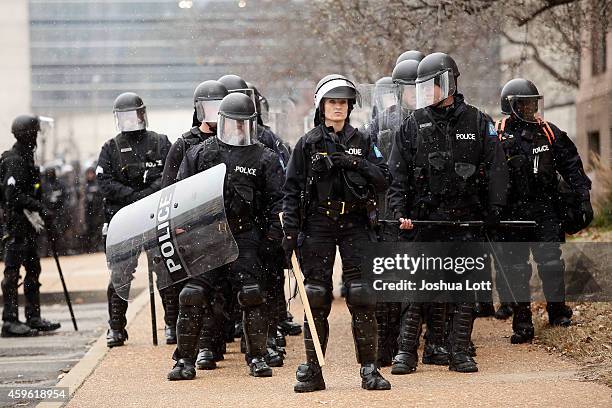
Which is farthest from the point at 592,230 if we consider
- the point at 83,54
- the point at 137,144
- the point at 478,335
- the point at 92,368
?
the point at 83,54

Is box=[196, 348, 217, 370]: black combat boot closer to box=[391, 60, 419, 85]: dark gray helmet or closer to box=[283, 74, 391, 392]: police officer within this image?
box=[283, 74, 391, 392]: police officer

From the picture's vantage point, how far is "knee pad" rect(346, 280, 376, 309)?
8.48m

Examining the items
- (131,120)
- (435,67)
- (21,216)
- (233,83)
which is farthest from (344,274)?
(21,216)

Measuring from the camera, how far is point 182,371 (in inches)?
369

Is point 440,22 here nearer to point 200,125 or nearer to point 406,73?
point 406,73

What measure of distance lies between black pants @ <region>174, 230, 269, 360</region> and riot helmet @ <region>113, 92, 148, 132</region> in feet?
9.32

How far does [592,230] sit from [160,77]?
93.8 metres

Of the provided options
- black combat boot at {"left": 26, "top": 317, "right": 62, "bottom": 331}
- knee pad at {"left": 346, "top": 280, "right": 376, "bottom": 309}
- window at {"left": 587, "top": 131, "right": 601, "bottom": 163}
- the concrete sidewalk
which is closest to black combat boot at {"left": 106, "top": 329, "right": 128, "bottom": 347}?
the concrete sidewalk

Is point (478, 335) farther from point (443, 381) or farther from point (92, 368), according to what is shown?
point (92, 368)

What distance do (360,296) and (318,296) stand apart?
276 millimetres

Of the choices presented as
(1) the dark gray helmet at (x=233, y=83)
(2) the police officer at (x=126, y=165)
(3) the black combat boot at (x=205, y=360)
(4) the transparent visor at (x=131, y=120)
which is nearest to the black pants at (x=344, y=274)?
(3) the black combat boot at (x=205, y=360)

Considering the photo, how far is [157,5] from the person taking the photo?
8062 centimetres

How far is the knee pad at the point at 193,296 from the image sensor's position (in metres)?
9.34

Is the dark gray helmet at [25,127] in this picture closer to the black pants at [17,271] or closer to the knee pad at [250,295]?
the black pants at [17,271]
